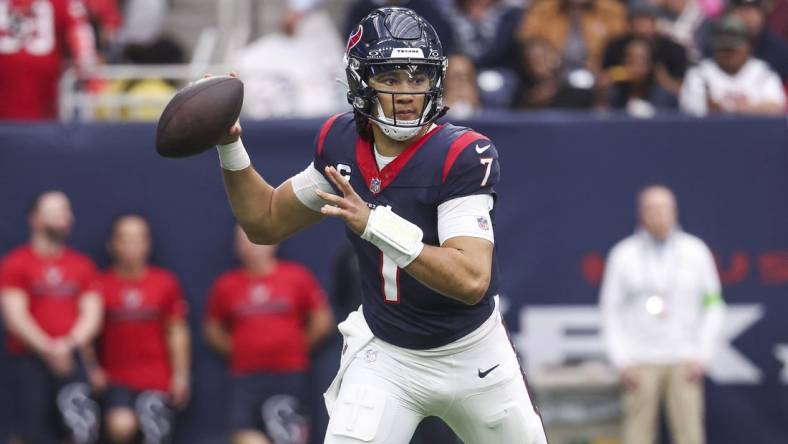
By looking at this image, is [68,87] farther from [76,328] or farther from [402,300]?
[402,300]

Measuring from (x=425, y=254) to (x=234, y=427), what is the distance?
404 centimetres

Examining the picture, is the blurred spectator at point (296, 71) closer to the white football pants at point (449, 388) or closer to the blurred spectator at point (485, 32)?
the blurred spectator at point (485, 32)

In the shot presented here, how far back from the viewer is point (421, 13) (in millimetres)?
8898

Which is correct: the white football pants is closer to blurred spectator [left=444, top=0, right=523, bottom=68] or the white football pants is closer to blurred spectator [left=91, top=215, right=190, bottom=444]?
blurred spectator [left=91, top=215, right=190, bottom=444]

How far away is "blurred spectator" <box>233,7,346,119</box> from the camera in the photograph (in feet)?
28.2

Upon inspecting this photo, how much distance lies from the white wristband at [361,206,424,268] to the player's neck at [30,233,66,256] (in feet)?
14.0

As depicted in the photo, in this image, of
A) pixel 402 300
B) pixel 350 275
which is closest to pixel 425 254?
pixel 402 300

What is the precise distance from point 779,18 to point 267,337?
4402 mm

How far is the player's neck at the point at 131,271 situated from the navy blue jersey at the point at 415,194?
3.67m

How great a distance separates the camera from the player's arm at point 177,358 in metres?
7.93

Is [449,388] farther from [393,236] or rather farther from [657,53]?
[657,53]

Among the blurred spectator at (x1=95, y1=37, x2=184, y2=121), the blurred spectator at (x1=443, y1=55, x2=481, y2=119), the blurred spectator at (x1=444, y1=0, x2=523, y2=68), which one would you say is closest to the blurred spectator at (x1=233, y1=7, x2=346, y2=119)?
the blurred spectator at (x1=95, y1=37, x2=184, y2=121)

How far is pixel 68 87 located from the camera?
8.54 meters

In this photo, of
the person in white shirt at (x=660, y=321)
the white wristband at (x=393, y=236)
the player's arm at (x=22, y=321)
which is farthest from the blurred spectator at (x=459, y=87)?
the white wristband at (x=393, y=236)
